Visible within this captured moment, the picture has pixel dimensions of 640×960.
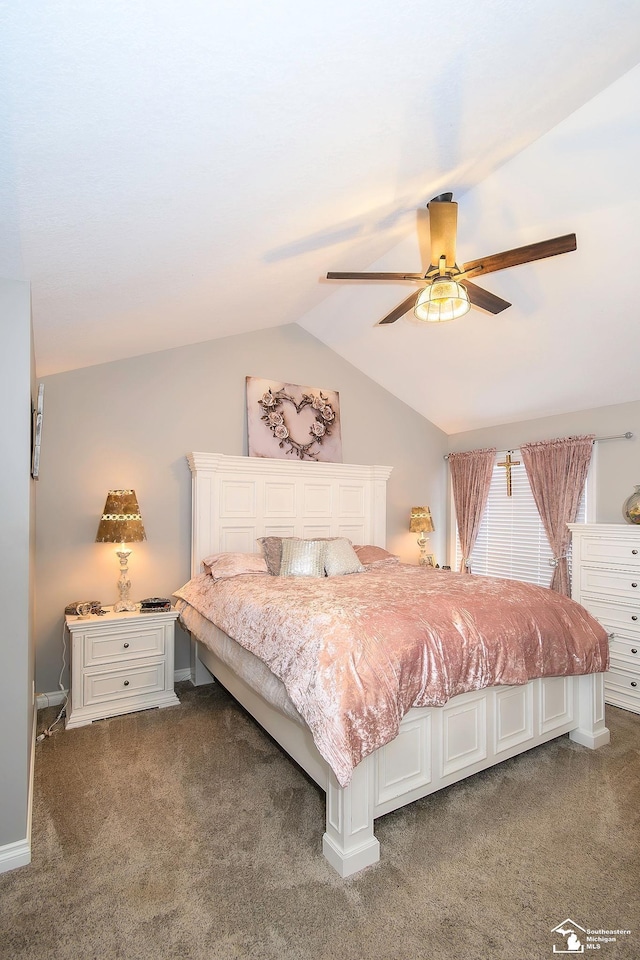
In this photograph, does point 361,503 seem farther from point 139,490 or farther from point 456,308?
point 456,308

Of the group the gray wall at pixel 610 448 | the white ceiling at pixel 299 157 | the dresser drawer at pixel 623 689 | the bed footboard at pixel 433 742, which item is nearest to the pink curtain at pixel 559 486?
the gray wall at pixel 610 448

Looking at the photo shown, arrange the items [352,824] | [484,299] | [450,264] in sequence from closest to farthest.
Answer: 1. [352,824]
2. [450,264]
3. [484,299]

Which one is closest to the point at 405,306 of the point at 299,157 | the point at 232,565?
the point at 299,157

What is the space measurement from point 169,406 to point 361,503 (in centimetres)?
208

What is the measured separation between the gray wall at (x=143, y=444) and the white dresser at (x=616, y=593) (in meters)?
2.37

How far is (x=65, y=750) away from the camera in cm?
276

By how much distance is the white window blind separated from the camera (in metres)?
4.68

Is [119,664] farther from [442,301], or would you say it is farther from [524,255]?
[524,255]

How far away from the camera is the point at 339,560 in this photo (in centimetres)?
370

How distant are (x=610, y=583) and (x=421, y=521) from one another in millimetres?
1896

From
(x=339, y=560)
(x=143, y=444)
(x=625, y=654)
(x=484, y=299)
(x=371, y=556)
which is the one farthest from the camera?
(x=371, y=556)

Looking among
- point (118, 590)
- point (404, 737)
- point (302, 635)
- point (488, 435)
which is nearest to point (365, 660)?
point (302, 635)

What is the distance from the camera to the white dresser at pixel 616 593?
342cm

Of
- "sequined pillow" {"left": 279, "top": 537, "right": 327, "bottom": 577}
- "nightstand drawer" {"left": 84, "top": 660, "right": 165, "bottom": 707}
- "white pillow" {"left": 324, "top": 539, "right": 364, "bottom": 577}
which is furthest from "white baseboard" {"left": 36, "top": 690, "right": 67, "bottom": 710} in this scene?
"white pillow" {"left": 324, "top": 539, "right": 364, "bottom": 577}
